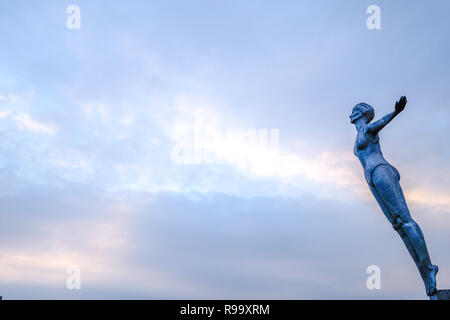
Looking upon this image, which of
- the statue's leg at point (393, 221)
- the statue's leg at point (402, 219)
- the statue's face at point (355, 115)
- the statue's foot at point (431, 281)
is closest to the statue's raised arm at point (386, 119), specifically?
the statue's face at point (355, 115)

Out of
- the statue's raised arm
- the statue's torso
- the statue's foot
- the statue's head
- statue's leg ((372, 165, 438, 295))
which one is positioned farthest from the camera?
the statue's head

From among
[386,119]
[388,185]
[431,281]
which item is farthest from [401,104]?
[431,281]

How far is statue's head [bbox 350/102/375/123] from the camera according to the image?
13781 millimetres

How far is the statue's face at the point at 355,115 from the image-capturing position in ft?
45.3

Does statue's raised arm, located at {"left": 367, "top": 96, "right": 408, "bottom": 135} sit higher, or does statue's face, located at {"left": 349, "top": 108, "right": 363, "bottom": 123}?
statue's face, located at {"left": 349, "top": 108, "right": 363, "bottom": 123}

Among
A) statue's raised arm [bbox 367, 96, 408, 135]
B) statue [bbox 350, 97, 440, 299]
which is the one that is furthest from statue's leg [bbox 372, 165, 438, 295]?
statue's raised arm [bbox 367, 96, 408, 135]

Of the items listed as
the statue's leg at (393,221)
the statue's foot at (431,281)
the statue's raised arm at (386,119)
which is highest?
the statue's raised arm at (386,119)

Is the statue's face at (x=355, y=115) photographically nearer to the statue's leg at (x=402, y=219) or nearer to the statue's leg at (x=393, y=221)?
the statue's leg at (x=402, y=219)

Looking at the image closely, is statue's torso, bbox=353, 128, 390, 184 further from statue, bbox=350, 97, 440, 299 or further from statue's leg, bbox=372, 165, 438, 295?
statue's leg, bbox=372, 165, 438, 295

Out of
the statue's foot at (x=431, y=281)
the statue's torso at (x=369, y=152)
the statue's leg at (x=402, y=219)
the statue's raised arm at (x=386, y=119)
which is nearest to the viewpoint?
the statue's foot at (x=431, y=281)

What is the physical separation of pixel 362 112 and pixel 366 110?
0.39 ft

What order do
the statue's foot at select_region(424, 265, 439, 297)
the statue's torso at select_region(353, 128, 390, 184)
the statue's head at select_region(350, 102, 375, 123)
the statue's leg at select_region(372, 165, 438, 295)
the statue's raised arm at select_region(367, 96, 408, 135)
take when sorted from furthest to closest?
1. the statue's head at select_region(350, 102, 375, 123)
2. the statue's torso at select_region(353, 128, 390, 184)
3. the statue's raised arm at select_region(367, 96, 408, 135)
4. the statue's leg at select_region(372, 165, 438, 295)
5. the statue's foot at select_region(424, 265, 439, 297)

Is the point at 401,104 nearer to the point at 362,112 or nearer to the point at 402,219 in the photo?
the point at 362,112
